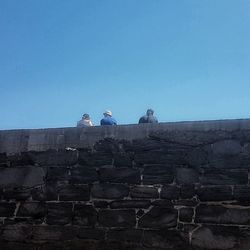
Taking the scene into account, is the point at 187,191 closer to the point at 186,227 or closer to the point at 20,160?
the point at 186,227

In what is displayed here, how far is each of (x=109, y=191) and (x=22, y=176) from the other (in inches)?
46.9

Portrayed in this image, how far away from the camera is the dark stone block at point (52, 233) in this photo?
6070 millimetres

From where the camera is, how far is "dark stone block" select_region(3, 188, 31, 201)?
633cm

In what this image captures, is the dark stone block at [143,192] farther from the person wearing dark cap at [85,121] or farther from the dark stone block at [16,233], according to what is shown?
the person wearing dark cap at [85,121]

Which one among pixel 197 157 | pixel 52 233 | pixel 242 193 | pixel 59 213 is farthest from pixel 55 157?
pixel 242 193

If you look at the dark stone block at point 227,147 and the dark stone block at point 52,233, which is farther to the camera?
the dark stone block at point 52,233

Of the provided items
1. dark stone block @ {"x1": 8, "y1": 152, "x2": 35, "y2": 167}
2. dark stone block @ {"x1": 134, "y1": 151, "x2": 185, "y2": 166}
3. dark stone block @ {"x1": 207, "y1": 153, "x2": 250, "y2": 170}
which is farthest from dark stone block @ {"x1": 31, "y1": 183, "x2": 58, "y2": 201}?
dark stone block @ {"x1": 207, "y1": 153, "x2": 250, "y2": 170}

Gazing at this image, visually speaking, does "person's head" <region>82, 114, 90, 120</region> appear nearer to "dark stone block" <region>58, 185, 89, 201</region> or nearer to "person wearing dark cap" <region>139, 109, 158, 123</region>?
"person wearing dark cap" <region>139, 109, 158, 123</region>

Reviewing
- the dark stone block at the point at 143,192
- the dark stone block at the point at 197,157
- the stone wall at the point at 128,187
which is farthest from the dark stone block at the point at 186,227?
the dark stone block at the point at 197,157

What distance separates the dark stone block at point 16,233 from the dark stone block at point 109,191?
96 cm

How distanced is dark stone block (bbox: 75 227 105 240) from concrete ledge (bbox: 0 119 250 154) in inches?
39.6

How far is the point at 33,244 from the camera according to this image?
6176mm

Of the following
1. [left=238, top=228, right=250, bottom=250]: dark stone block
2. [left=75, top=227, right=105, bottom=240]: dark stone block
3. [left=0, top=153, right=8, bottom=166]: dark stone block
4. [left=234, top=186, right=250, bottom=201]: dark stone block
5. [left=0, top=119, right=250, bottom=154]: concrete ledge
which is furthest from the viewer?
[left=0, top=153, right=8, bottom=166]: dark stone block

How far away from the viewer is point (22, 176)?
6.40m
